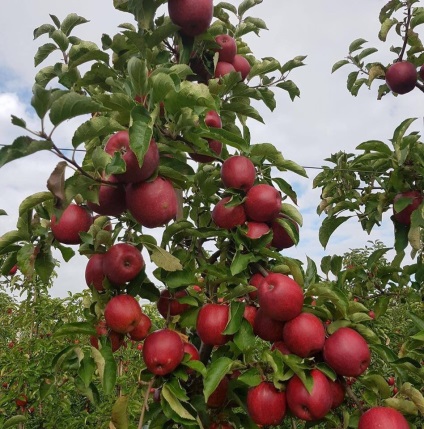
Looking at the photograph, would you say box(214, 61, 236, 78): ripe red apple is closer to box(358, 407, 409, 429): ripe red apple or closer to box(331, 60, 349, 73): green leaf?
box(358, 407, 409, 429): ripe red apple

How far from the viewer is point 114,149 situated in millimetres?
1442

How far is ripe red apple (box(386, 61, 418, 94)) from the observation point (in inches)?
121

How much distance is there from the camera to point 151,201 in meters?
1.47

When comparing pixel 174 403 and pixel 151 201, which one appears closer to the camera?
pixel 151 201

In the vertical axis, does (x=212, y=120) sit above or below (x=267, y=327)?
above

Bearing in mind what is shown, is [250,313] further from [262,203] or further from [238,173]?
[238,173]

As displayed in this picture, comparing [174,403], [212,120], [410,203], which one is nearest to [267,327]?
[174,403]

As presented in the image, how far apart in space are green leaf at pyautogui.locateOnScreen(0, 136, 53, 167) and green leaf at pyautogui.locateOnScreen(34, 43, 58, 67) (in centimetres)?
117

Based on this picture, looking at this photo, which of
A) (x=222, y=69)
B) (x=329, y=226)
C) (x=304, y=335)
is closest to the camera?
(x=304, y=335)

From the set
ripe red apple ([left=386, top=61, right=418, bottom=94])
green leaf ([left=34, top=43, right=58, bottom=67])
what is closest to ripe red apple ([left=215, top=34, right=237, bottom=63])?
green leaf ([left=34, top=43, right=58, bottom=67])

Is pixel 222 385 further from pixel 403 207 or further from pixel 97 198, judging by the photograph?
pixel 403 207

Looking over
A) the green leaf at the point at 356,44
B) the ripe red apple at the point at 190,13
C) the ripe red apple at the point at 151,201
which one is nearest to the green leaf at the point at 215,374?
the ripe red apple at the point at 151,201

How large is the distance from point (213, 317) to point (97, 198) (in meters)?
0.55

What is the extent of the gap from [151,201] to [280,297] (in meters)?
0.49
